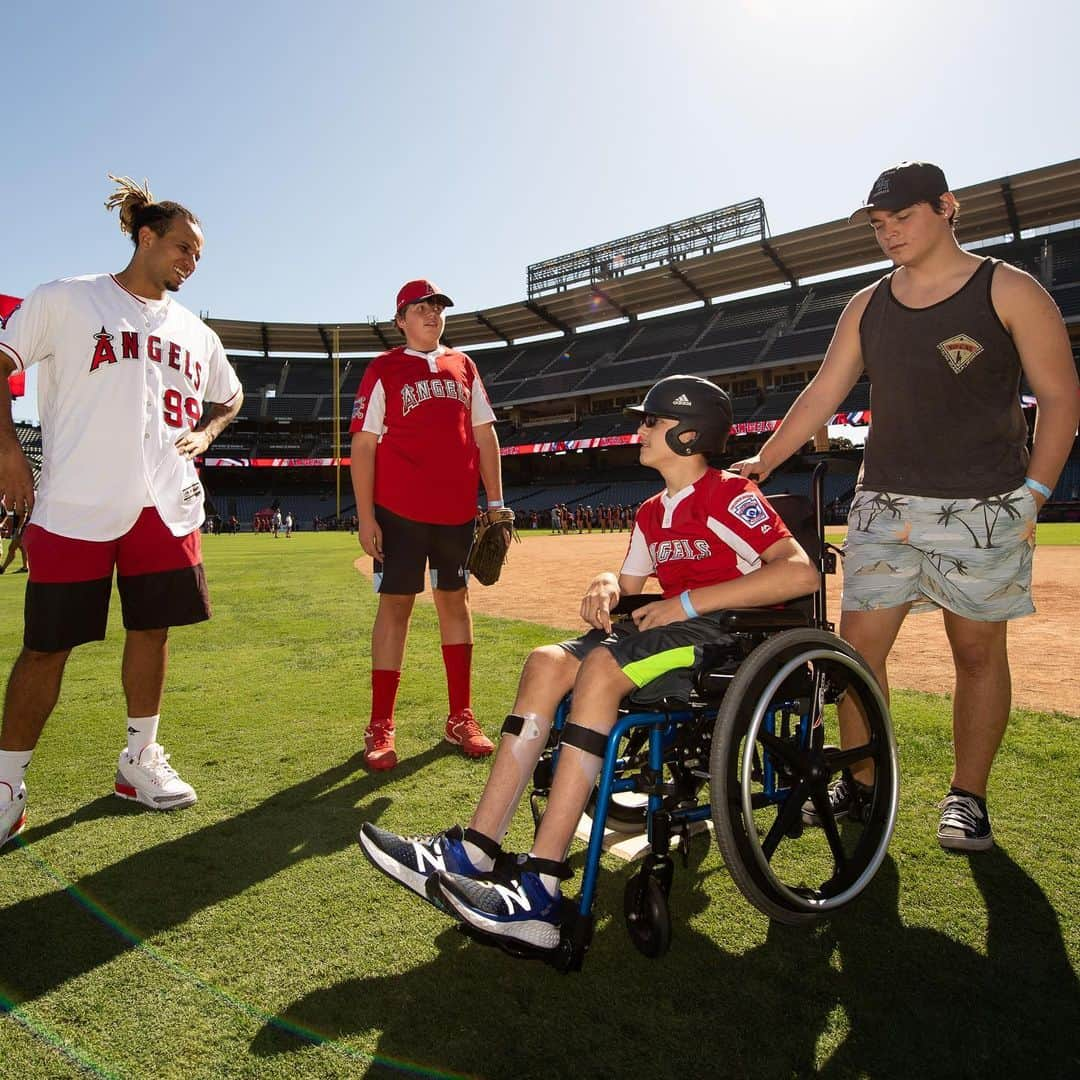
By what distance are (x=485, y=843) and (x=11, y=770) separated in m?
1.76

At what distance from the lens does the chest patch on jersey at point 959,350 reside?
2.46m

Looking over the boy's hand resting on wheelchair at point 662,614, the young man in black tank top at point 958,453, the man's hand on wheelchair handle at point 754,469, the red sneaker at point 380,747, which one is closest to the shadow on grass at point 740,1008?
the young man in black tank top at point 958,453

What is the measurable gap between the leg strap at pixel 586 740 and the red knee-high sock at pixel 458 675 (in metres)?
1.74

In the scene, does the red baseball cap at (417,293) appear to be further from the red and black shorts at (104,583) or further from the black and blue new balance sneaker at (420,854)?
the black and blue new balance sneaker at (420,854)

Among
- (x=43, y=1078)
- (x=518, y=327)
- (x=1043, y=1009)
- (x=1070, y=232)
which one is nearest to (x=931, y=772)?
(x=1043, y=1009)

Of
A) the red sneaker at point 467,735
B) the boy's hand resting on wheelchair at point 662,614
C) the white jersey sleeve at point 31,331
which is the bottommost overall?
the red sneaker at point 467,735

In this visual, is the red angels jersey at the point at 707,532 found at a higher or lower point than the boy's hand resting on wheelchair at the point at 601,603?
higher

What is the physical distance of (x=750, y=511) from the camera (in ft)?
7.35

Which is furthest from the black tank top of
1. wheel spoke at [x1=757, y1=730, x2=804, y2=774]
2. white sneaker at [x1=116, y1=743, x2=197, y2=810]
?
white sneaker at [x1=116, y1=743, x2=197, y2=810]

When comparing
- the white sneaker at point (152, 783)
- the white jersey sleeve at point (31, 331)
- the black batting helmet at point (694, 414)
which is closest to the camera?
the black batting helmet at point (694, 414)

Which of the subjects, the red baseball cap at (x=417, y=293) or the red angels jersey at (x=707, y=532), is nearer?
the red angels jersey at (x=707, y=532)

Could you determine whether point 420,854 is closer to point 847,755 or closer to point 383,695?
point 847,755

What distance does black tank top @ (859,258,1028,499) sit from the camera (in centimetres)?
246

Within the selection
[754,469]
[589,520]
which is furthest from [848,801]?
[589,520]
